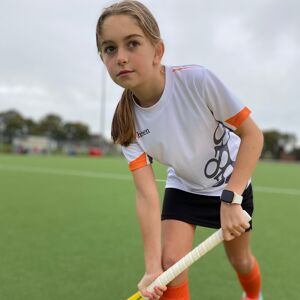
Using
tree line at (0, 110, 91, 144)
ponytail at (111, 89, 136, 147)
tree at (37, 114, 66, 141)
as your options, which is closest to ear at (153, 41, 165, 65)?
ponytail at (111, 89, 136, 147)

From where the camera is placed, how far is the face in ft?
5.36

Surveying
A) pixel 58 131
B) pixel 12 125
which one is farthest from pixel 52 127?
pixel 12 125

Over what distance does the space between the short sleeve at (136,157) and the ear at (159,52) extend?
43 centimetres

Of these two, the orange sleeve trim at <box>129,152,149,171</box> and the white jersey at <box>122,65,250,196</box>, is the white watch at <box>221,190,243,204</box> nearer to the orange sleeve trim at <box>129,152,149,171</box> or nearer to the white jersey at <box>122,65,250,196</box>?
the white jersey at <box>122,65,250,196</box>

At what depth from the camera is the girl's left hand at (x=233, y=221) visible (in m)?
1.70

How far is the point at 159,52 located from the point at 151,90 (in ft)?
0.57

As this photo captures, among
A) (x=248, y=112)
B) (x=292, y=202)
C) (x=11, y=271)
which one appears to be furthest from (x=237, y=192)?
(x=292, y=202)

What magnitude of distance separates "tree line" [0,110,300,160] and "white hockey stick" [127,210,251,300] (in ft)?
166

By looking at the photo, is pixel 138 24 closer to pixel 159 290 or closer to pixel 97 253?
pixel 159 290

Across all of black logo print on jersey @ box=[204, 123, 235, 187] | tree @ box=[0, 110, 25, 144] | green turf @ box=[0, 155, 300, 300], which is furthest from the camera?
tree @ box=[0, 110, 25, 144]

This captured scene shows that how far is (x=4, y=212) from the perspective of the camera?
4.98 meters

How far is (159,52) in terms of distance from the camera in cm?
179

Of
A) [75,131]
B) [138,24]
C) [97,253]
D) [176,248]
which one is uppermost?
[75,131]

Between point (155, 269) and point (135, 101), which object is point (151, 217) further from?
point (135, 101)
